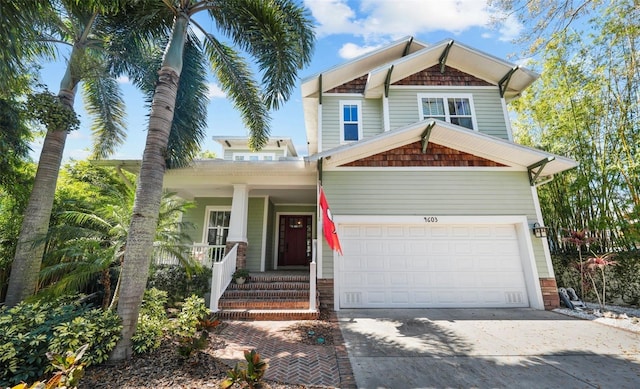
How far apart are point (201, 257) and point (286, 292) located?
2917 mm

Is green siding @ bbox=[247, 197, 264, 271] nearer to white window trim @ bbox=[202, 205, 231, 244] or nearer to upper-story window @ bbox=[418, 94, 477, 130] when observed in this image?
white window trim @ bbox=[202, 205, 231, 244]

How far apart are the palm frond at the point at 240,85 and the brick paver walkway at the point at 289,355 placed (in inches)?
186

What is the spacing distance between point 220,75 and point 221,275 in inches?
198

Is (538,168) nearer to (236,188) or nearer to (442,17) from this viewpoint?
(442,17)

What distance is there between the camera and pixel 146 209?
12.8ft

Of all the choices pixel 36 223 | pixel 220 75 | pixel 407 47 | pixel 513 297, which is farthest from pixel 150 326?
pixel 407 47

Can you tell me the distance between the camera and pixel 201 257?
7.58 m

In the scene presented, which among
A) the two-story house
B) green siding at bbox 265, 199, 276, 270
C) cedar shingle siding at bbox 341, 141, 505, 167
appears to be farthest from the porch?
cedar shingle siding at bbox 341, 141, 505, 167

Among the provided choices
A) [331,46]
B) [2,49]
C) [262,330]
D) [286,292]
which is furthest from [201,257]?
[331,46]

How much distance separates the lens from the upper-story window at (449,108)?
8.59 metres

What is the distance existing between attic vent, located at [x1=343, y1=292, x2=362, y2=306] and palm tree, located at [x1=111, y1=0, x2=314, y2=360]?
446cm

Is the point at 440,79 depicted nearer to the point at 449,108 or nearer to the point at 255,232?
the point at 449,108

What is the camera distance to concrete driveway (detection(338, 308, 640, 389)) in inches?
122

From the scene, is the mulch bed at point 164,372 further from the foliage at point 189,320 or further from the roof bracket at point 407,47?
the roof bracket at point 407,47
